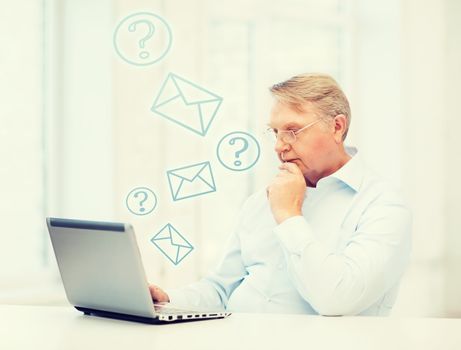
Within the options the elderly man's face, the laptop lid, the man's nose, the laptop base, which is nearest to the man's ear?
the elderly man's face

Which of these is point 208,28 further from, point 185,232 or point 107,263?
point 107,263

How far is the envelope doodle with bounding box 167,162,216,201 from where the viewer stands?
335 centimetres

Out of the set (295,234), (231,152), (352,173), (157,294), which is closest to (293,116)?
(352,173)

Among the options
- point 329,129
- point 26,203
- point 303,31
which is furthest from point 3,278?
point 303,31

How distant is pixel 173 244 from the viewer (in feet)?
11.1

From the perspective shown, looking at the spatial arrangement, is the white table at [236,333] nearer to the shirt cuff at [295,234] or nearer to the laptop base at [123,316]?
the laptop base at [123,316]

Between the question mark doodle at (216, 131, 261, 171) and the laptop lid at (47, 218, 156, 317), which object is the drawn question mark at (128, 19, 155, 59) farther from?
the laptop lid at (47, 218, 156, 317)

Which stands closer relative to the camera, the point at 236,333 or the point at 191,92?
the point at 236,333

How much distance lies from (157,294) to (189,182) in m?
1.76

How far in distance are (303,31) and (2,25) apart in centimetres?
178

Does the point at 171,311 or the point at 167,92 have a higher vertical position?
the point at 167,92

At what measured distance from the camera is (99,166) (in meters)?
3.27

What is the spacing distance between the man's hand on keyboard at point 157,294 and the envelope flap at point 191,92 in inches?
67.5

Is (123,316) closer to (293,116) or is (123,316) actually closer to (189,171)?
(293,116)
